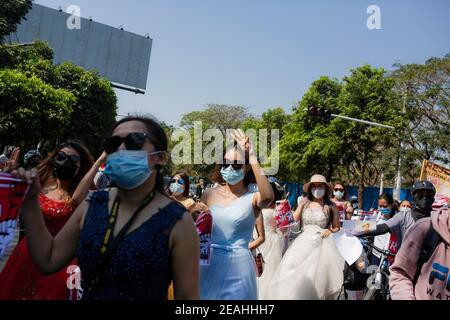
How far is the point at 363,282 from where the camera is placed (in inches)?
256

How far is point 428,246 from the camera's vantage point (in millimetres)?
2943

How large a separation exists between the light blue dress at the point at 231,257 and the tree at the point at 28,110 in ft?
81.4

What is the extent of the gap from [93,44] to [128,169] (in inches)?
2974

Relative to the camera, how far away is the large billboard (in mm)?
69562

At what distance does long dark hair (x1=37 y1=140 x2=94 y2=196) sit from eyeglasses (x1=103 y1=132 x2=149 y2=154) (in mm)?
1927

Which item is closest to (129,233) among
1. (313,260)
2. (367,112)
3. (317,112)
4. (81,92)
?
(313,260)

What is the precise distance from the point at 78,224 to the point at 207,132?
61512 mm

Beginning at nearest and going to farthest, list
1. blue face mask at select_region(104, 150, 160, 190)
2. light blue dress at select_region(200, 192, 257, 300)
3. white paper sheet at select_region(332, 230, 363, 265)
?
blue face mask at select_region(104, 150, 160, 190) → light blue dress at select_region(200, 192, 257, 300) → white paper sheet at select_region(332, 230, 363, 265)

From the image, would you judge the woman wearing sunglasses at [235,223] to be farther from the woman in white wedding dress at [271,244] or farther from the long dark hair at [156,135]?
the woman in white wedding dress at [271,244]

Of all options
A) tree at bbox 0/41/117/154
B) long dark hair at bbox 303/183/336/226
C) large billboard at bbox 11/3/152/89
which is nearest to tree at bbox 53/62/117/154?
tree at bbox 0/41/117/154

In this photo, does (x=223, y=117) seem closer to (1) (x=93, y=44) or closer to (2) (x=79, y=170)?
(1) (x=93, y=44)

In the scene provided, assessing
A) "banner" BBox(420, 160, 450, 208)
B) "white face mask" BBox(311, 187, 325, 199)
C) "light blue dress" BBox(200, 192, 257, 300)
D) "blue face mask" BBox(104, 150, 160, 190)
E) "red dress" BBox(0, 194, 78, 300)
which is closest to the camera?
"blue face mask" BBox(104, 150, 160, 190)

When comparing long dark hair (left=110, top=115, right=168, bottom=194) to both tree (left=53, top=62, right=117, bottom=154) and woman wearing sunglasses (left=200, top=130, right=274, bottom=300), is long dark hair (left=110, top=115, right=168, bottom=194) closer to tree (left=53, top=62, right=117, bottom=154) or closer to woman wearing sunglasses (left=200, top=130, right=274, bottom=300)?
woman wearing sunglasses (left=200, top=130, right=274, bottom=300)
